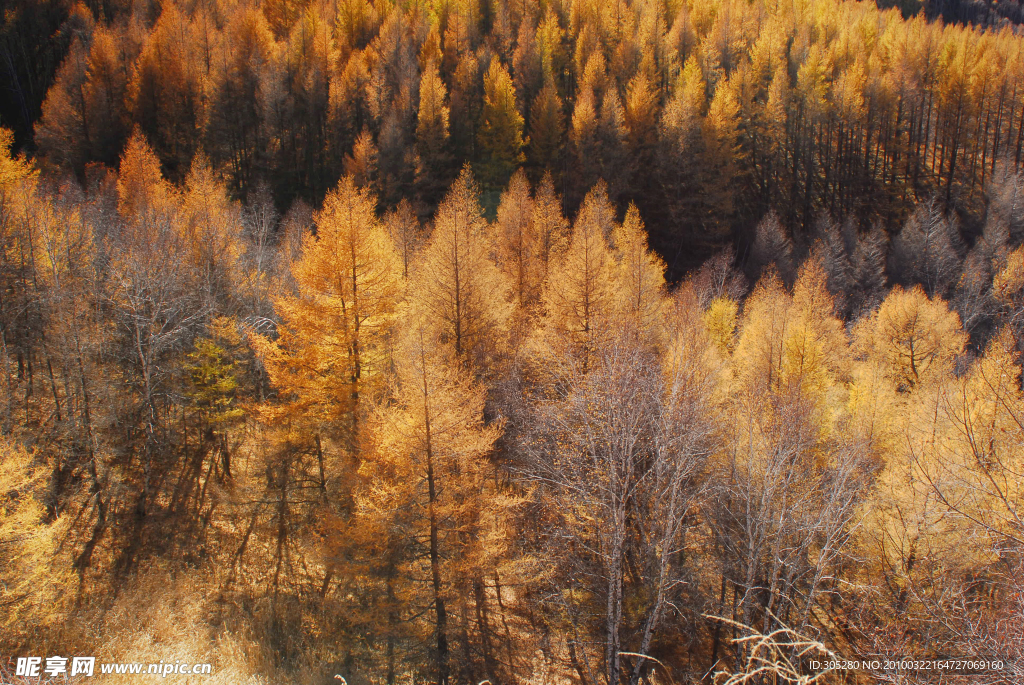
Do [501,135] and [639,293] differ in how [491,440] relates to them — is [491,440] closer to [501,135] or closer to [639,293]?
[639,293]

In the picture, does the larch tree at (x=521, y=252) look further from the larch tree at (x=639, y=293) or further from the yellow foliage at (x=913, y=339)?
the yellow foliage at (x=913, y=339)

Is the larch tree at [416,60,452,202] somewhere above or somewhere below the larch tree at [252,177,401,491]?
above

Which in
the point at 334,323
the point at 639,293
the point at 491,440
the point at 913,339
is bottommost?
the point at 491,440

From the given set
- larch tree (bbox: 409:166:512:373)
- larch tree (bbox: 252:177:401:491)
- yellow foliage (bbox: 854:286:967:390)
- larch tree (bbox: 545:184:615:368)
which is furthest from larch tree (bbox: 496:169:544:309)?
yellow foliage (bbox: 854:286:967:390)

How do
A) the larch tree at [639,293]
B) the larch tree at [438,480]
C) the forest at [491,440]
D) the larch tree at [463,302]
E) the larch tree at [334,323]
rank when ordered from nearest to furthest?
the forest at [491,440], the larch tree at [438,480], the larch tree at [334,323], the larch tree at [463,302], the larch tree at [639,293]

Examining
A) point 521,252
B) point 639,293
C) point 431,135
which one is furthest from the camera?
point 431,135

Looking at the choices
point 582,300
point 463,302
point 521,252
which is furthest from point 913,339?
point 463,302

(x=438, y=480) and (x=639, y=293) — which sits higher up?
(x=639, y=293)

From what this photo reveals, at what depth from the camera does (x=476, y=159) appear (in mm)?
49469

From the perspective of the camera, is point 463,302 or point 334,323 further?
point 463,302

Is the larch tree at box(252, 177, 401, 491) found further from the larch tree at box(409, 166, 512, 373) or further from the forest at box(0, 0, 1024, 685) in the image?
the larch tree at box(409, 166, 512, 373)

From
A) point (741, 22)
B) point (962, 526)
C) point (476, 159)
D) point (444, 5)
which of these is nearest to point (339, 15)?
point (444, 5)

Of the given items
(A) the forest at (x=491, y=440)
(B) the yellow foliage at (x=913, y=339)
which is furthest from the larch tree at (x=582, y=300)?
(B) the yellow foliage at (x=913, y=339)

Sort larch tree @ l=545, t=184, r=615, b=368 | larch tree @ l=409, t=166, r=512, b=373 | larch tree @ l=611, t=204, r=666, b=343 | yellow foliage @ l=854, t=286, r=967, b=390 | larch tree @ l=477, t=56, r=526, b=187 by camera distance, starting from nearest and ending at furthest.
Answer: larch tree @ l=545, t=184, r=615, b=368 → larch tree @ l=409, t=166, r=512, b=373 → larch tree @ l=611, t=204, r=666, b=343 → yellow foliage @ l=854, t=286, r=967, b=390 → larch tree @ l=477, t=56, r=526, b=187
